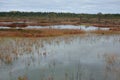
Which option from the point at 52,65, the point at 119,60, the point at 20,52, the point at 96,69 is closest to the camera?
the point at 96,69

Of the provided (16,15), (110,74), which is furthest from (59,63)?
(16,15)

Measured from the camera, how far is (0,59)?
15516 mm

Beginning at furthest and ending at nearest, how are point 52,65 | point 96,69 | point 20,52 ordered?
point 20,52, point 52,65, point 96,69

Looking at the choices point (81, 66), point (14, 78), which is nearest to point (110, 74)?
point (81, 66)

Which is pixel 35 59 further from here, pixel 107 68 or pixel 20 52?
pixel 107 68

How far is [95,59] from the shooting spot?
15.7 m

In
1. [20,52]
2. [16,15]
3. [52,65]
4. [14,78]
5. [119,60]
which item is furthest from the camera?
[16,15]

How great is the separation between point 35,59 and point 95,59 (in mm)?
4154

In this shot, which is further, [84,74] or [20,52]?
[20,52]

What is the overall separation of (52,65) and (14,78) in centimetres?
321

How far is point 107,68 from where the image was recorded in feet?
42.8

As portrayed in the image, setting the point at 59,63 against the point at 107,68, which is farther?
the point at 59,63

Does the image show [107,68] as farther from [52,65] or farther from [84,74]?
[52,65]

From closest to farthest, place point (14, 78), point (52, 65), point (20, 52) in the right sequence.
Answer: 1. point (14, 78)
2. point (52, 65)
3. point (20, 52)
